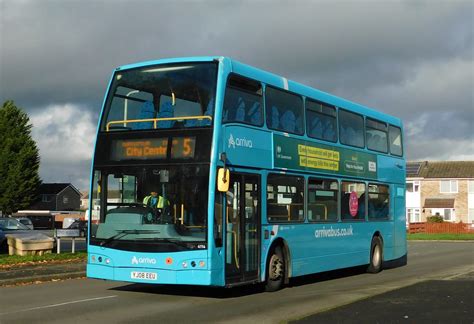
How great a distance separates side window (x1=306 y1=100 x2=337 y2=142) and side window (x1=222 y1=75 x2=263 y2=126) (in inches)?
82.0

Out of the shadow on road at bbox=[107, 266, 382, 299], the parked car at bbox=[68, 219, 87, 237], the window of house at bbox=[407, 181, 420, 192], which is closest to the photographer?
the shadow on road at bbox=[107, 266, 382, 299]

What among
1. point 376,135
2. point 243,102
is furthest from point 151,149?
point 376,135

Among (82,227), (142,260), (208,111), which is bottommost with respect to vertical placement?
(82,227)

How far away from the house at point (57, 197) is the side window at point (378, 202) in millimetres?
92574

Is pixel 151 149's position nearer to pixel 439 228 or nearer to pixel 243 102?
pixel 243 102

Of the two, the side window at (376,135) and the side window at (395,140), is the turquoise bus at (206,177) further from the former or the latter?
the side window at (395,140)

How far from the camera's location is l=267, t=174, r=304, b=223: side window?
42.9 feet

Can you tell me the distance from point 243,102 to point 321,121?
3.41 m

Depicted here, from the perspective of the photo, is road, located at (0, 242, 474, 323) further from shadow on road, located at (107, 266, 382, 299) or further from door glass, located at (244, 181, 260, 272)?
door glass, located at (244, 181, 260, 272)

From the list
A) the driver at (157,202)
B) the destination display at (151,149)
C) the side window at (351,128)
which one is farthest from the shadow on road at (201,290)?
the side window at (351,128)

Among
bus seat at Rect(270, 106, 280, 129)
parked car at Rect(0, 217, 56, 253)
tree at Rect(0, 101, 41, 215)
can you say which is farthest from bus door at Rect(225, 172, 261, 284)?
tree at Rect(0, 101, 41, 215)

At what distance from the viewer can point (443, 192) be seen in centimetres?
7625

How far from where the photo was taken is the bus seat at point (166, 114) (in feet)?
38.5

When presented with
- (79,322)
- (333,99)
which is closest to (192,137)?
(79,322)
